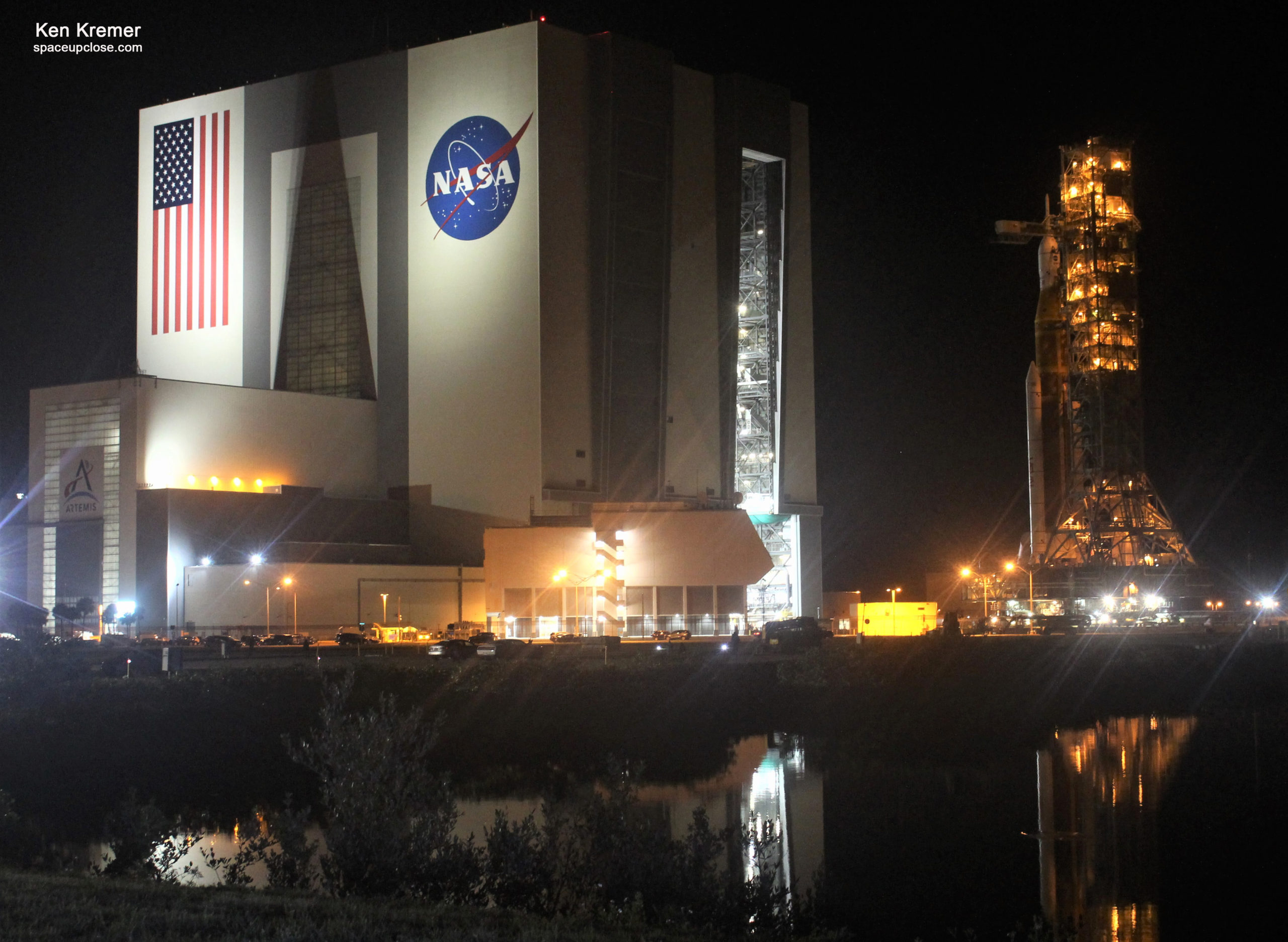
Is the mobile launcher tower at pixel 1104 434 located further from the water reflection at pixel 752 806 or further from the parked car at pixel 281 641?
the parked car at pixel 281 641

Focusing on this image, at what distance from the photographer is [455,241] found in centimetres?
7050

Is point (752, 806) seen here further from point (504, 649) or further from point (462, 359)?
point (462, 359)

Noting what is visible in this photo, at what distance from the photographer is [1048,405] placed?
77688mm

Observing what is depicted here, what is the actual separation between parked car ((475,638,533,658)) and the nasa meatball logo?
25042 millimetres

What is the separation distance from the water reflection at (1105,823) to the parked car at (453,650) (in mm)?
18966

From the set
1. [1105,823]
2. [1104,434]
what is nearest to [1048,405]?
[1104,434]

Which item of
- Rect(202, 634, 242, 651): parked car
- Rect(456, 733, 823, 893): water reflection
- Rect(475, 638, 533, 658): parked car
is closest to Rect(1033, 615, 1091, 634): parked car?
Rect(475, 638, 533, 658): parked car

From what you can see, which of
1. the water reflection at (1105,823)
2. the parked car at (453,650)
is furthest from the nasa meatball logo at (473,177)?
the water reflection at (1105,823)

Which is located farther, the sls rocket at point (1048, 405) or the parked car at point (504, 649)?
the sls rocket at point (1048, 405)

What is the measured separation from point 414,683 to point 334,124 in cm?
4566

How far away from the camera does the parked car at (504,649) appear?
47.9m

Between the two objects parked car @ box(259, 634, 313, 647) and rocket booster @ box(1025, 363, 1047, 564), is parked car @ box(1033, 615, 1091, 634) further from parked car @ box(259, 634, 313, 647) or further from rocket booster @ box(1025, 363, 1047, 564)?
parked car @ box(259, 634, 313, 647)

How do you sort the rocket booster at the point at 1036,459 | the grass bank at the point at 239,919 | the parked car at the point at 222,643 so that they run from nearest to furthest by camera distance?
the grass bank at the point at 239,919, the parked car at the point at 222,643, the rocket booster at the point at 1036,459

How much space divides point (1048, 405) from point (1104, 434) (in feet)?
18.1
